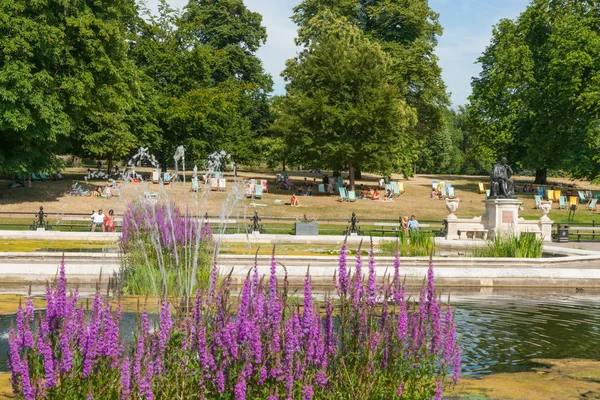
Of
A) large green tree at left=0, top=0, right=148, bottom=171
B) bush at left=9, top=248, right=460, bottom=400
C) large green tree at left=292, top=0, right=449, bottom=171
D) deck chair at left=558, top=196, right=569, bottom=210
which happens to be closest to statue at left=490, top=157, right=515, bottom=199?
deck chair at left=558, top=196, right=569, bottom=210

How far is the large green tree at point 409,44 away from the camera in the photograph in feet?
187

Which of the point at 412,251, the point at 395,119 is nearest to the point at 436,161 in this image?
the point at 395,119

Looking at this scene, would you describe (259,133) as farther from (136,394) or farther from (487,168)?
(136,394)

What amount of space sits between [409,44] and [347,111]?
51.7 ft

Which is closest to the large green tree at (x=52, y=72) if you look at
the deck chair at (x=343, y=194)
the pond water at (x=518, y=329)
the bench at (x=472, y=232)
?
the deck chair at (x=343, y=194)

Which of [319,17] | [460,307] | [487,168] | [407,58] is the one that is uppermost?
[319,17]

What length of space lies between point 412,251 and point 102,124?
36.0m

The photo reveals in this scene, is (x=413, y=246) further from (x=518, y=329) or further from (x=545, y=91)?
(x=545, y=91)

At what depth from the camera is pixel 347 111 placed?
46531 mm

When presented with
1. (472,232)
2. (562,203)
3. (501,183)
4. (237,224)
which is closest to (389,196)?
(562,203)

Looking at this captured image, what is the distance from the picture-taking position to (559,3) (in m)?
59.0

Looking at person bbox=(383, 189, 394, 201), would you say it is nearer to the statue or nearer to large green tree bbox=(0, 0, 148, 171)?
large green tree bbox=(0, 0, 148, 171)

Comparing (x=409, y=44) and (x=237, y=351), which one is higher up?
(x=409, y=44)

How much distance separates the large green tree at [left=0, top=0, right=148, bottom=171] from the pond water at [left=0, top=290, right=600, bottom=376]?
26.8 m
